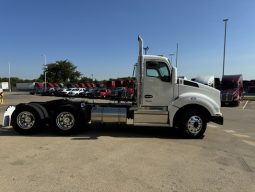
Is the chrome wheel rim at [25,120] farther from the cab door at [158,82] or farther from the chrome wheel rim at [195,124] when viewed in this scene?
the chrome wheel rim at [195,124]

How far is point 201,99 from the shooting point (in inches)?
373

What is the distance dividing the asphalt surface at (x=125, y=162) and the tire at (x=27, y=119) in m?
0.34

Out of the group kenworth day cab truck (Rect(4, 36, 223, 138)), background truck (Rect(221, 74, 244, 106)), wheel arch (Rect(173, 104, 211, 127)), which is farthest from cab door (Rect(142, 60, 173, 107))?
background truck (Rect(221, 74, 244, 106))

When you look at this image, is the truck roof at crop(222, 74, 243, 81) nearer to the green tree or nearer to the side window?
the side window

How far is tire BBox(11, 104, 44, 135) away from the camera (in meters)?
9.59

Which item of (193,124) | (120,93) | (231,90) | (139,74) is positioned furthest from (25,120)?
(231,90)

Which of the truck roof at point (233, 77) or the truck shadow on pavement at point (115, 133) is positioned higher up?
the truck roof at point (233, 77)

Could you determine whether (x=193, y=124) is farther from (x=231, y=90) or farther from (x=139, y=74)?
(x=231, y=90)

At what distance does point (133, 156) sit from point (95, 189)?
7.42 ft

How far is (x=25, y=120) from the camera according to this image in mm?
9680

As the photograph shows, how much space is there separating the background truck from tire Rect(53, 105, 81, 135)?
833 inches

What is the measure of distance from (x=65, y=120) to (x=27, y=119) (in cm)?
132

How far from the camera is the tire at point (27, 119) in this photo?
9.59m

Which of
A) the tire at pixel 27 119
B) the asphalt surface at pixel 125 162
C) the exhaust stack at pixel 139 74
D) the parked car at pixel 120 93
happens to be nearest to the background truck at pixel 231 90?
the asphalt surface at pixel 125 162
